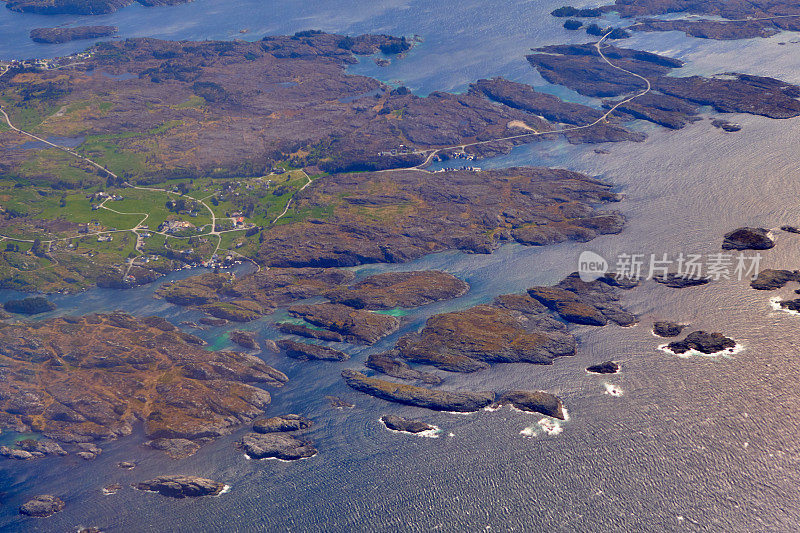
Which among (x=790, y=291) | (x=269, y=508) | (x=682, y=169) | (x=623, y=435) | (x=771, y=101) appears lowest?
(x=269, y=508)

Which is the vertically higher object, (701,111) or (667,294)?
(701,111)

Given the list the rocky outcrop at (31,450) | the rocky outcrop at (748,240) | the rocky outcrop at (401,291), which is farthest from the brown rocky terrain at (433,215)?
the rocky outcrop at (31,450)

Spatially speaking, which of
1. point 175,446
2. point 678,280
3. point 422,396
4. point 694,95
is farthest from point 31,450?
point 694,95

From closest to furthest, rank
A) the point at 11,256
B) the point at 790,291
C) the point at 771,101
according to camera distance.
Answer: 1. the point at 790,291
2. the point at 11,256
3. the point at 771,101

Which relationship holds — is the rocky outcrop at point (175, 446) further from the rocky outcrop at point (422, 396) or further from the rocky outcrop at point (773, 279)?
the rocky outcrop at point (773, 279)

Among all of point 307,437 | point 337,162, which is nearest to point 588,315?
point 307,437

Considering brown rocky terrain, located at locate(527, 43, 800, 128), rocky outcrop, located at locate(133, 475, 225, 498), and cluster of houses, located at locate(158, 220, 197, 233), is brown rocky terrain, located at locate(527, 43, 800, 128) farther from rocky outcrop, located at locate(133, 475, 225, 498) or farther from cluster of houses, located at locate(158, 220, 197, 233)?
rocky outcrop, located at locate(133, 475, 225, 498)

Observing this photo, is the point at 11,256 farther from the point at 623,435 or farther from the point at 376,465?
the point at 623,435
